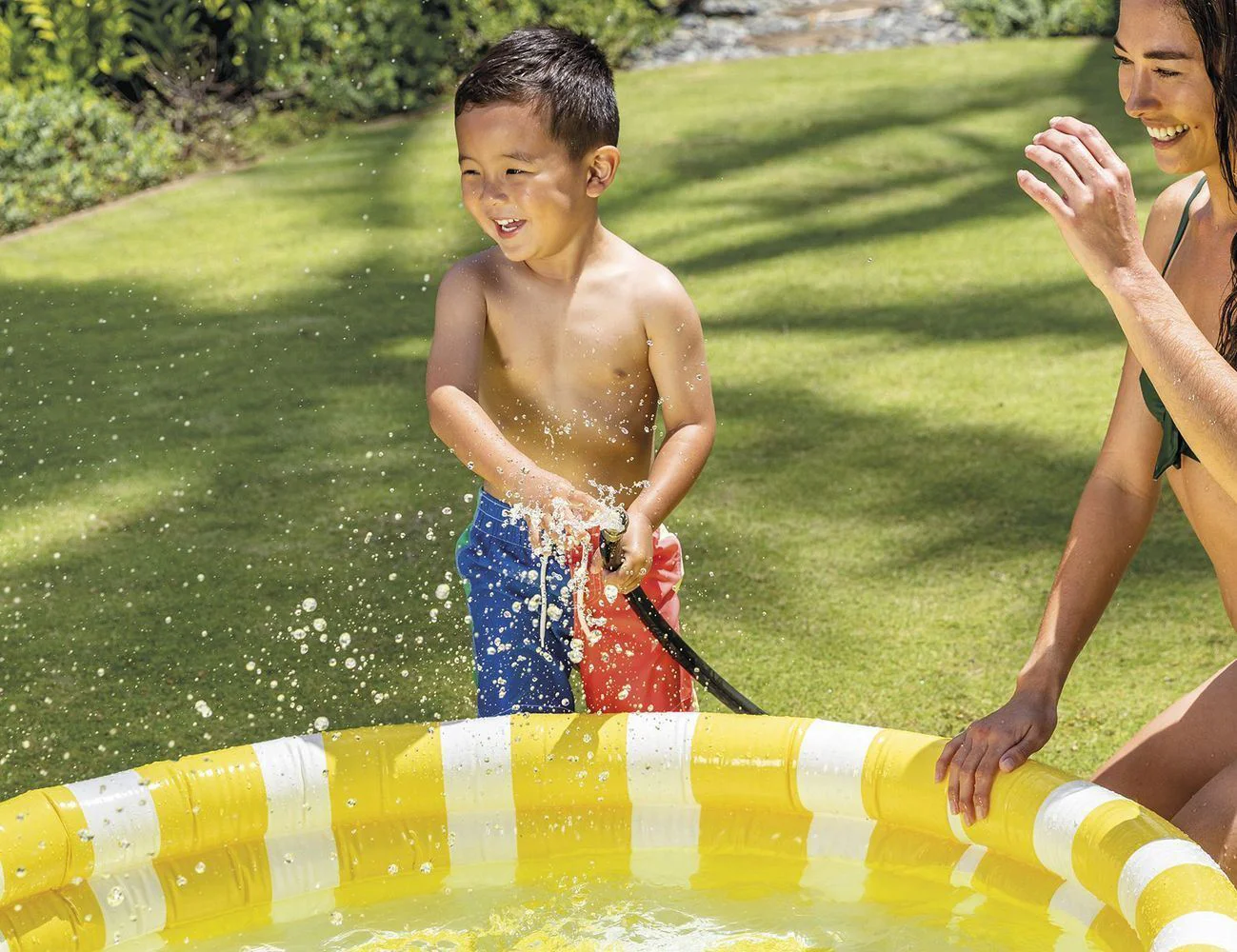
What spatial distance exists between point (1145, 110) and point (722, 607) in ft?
6.01

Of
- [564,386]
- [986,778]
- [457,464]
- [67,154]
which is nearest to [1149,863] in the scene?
[986,778]

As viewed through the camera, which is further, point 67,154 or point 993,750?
point 67,154

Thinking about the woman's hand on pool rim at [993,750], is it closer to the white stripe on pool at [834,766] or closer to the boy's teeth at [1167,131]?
the white stripe on pool at [834,766]

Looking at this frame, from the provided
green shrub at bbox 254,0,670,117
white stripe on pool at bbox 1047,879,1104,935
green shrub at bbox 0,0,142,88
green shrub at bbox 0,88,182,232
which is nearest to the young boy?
white stripe on pool at bbox 1047,879,1104,935

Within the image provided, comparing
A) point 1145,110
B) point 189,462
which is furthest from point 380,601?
point 1145,110

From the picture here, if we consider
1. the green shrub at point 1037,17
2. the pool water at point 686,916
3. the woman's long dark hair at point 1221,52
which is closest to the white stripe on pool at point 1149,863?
the pool water at point 686,916

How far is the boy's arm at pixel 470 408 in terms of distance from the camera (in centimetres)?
250

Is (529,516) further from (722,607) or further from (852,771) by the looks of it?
(722,607)

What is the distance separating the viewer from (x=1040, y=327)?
570 cm

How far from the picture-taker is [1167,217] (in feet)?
8.49

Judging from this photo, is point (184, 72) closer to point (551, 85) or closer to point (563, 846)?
point (551, 85)

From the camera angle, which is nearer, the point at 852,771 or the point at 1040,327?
the point at 852,771

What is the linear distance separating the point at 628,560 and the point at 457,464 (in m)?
2.35

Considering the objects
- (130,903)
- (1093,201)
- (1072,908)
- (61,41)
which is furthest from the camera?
(61,41)
